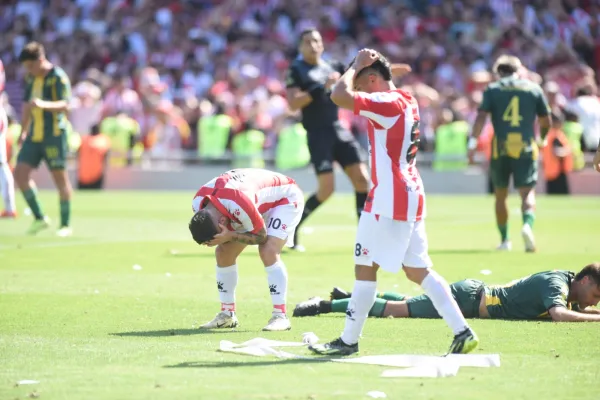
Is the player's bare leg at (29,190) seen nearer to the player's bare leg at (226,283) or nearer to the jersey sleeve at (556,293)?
the player's bare leg at (226,283)

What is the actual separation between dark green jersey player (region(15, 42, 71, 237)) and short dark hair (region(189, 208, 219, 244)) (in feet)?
27.4

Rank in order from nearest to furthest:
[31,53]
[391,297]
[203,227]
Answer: [203,227] → [391,297] → [31,53]

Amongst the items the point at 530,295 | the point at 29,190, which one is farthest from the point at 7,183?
the point at 530,295

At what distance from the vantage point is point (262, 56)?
109ft

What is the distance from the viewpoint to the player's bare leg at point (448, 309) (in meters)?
7.57

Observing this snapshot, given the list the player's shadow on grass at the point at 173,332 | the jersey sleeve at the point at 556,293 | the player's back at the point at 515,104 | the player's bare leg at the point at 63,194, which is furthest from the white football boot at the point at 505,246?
the player's shadow on grass at the point at 173,332

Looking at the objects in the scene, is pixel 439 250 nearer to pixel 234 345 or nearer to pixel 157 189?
pixel 234 345

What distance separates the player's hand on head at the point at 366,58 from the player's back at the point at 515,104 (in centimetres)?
753

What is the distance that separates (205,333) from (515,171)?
23.4 ft

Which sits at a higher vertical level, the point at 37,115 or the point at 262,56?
the point at 262,56

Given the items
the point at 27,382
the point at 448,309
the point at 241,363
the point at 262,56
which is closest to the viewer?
the point at 27,382

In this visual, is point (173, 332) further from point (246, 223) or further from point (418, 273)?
point (418, 273)

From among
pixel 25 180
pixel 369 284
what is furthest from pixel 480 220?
pixel 369 284

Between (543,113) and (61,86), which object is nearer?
(543,113)
